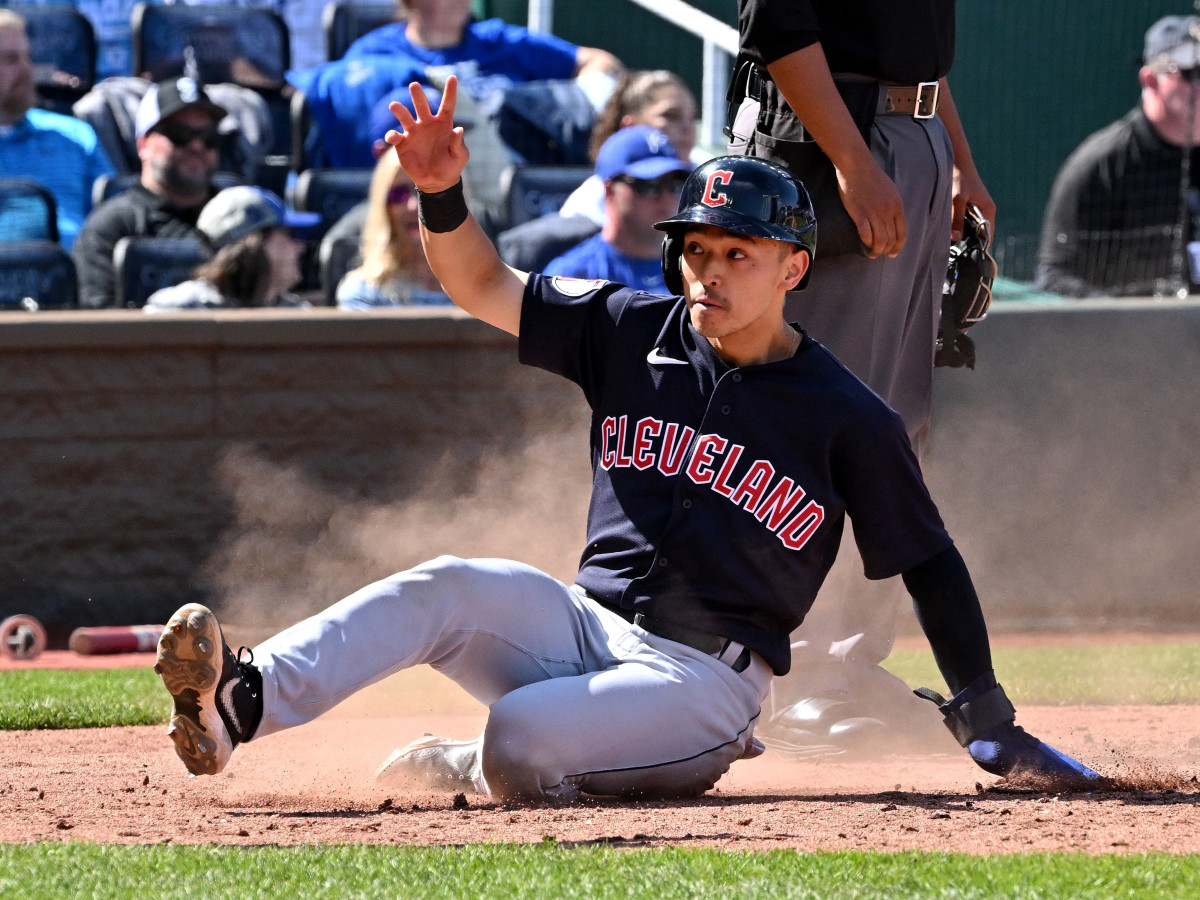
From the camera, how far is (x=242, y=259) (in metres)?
7.86

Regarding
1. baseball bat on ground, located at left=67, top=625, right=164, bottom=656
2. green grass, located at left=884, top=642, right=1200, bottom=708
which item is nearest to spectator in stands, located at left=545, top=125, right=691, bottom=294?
green grass, located at left=884, top=642, right=1200, bottom=708

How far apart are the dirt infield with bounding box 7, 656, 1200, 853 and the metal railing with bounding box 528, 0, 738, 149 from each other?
6.20m

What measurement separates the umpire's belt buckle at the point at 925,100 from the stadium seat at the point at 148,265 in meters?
4.79

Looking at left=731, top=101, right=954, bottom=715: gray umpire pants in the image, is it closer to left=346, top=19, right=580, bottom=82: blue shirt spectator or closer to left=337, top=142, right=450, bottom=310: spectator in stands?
left=337, top=142, right=450, bottom=310: spectator in stands

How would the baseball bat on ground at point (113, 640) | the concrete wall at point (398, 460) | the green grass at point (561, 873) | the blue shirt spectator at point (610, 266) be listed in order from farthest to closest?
the blue shirt spectator at point (610, 266), the concrete wall at point (398, 460), the baseball bat on ground at point (113, 640), the green grass at point (561, 873)

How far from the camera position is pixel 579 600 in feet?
11.8

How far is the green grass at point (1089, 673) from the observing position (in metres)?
5.50

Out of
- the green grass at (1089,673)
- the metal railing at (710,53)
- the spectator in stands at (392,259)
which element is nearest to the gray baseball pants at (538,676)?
the green grass at (1089,673)

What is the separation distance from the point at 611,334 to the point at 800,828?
3.83 feet

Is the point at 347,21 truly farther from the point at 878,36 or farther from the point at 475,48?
the point at 878,36

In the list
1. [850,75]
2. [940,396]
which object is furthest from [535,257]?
[850,75]

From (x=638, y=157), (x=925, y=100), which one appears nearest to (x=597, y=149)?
(x=638, y=157)

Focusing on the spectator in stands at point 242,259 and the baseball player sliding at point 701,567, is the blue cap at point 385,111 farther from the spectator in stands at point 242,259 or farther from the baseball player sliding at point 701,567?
the baseball player sliding at point 701,567

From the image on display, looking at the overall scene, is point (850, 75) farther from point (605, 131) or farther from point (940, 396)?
point (605, 131)
